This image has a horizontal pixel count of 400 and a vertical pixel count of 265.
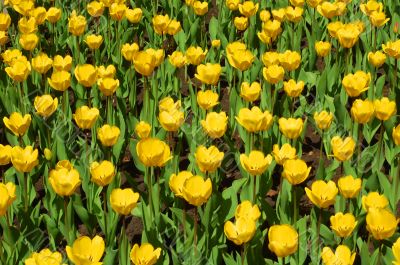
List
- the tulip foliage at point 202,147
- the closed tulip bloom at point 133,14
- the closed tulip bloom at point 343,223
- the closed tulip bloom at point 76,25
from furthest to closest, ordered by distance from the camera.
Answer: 1. the closed tulip bloom at point 133,14
2. the closed tulip bloom at point 76,25
3. the tulip foliage at point 202,147
4. the closed tulip bloom at point 343,223

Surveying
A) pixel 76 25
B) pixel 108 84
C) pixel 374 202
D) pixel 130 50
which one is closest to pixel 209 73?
pixel 108 84

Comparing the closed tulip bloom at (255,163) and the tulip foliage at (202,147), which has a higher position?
the closed tulip bloom at (255,163)

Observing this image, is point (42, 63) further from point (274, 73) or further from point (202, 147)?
point (202, 147)

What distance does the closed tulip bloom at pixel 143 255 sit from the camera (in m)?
2.63

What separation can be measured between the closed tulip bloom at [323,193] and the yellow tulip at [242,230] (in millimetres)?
339

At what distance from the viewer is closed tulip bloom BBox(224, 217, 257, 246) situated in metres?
2.66

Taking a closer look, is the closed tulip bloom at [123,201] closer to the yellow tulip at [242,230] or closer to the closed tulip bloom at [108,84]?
the yellow tulip at [242,230]

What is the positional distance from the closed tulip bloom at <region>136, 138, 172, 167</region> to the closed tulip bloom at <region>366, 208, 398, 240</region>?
90 cm

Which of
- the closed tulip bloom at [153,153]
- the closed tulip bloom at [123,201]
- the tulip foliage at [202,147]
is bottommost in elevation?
the tulip foliage at [202,147]

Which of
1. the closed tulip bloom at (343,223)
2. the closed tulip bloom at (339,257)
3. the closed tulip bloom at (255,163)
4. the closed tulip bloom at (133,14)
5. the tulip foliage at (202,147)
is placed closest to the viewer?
→ the closed tulip bloom at (339,257)

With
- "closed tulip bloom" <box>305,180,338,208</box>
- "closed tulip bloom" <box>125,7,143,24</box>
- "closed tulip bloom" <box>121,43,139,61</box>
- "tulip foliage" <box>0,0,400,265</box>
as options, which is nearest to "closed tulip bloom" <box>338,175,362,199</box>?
"tulip foliage" <box>0,0,400,265</box>

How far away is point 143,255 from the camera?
8.71ft

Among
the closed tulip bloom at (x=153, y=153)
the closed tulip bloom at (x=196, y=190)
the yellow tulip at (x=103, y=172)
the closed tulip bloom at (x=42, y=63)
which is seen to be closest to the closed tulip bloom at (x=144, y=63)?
the closed tulip bloom at (x=42, y=63)

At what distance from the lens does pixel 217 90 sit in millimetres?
4715
